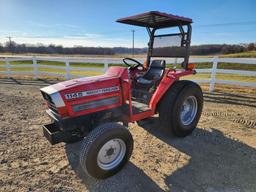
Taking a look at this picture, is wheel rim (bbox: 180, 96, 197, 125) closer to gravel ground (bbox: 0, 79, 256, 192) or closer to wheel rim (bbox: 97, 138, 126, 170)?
gravel ground (bbox: 0, 79, 256, 192)

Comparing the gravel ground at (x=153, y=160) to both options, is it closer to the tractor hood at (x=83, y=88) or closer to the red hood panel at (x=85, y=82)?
the tractor hood at (x=83, y=88)

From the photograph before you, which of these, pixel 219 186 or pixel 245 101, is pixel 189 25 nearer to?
pixel 219 186

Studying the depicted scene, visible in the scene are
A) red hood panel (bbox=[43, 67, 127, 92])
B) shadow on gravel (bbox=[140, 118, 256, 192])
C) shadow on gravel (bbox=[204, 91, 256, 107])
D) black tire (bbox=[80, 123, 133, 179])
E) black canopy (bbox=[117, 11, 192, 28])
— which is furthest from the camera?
shadow on gravel (bbox=[204, 91, 256, 107])

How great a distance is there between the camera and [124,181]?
258 centimetres

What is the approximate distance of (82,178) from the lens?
265cm

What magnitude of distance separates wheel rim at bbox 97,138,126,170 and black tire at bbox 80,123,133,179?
6cm

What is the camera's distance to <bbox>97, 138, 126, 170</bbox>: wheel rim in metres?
2.58

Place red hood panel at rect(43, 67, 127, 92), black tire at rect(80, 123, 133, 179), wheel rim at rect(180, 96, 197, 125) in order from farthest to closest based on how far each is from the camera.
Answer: wheel rim at rect(180, 96, 197, 125)
red hood panel at rect(43, 67, 127, 92)
black tire at rect(80, 123, 133, 179)

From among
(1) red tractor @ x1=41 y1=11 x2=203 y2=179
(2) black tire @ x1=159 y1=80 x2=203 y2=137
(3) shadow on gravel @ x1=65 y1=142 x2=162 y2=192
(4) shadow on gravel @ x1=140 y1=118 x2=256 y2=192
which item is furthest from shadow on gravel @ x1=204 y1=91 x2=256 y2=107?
(3) shadow on gravel @ x1=65 y1=142 x2=162 y2=192

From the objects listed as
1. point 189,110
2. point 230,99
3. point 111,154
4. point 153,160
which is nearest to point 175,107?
point 189,110

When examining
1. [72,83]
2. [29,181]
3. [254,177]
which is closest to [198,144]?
[254,177]

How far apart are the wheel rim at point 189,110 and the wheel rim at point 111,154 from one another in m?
1.56

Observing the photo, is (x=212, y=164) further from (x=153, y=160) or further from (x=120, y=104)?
(x=120, y=104)

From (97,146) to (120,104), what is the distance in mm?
834
